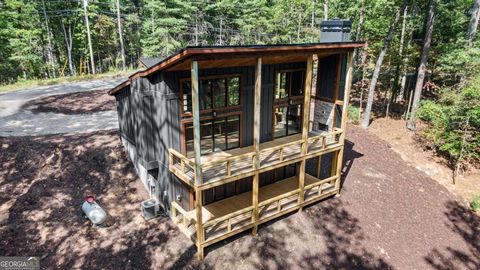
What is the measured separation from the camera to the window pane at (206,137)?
1179 centimetres

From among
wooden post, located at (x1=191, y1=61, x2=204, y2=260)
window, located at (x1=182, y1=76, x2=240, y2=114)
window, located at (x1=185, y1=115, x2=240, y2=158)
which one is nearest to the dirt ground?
window, located at (x1=185, y1=115, x2=240, y2=158)

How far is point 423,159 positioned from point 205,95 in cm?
1449

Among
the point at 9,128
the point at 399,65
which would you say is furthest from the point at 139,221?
the point at 399,65

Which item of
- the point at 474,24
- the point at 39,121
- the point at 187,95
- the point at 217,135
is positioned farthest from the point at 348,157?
the point at 39,121

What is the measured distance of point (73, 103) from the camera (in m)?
22.9

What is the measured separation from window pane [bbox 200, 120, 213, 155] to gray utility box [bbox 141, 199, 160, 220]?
2.96 m

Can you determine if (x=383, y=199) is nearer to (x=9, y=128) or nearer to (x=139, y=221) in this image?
(x=139, y=221)

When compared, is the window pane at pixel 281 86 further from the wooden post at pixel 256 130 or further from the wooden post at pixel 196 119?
the wooden post at pixel 196 119

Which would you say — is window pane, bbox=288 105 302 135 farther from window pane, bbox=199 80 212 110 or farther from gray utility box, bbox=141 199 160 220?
gray utility box, bbox=141 199 160 220

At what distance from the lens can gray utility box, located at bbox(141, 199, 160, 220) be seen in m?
12.1

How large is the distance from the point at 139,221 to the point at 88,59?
36.6 metres

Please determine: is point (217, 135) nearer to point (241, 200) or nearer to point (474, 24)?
point (241, 200)

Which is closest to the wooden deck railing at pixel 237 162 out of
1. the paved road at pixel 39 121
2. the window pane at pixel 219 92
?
the window pane at pixel 219 92

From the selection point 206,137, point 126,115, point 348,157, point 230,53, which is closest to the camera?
point 230,53
